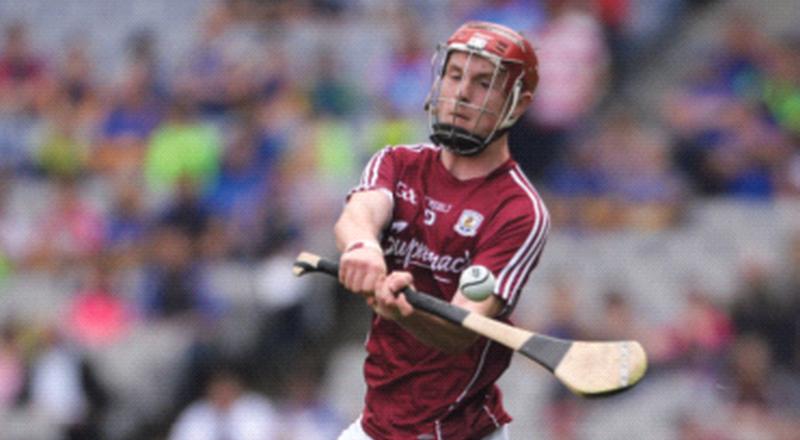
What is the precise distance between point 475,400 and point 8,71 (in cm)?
→ 898

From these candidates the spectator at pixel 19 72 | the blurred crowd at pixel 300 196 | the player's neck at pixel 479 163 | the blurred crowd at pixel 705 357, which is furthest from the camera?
the spectator at pixel 19 72

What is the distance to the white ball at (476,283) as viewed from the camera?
14.6 feet

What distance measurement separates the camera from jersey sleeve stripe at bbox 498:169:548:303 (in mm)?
4641

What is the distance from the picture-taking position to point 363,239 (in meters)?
4.52

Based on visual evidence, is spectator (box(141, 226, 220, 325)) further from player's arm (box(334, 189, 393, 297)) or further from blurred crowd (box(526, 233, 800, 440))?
player's arm (box(334, 189, 393, 297))

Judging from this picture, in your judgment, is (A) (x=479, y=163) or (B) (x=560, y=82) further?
(B) (x=560, y=82)

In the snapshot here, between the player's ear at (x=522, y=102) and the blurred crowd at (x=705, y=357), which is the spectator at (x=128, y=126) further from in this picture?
the player's ear at (x=522, y=102)

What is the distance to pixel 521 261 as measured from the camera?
471 cm

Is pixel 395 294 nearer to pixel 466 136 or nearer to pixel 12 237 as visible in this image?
pixel 466 136

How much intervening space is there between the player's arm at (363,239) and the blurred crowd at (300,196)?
180 inches

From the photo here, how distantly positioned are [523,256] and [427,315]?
1.52 feet

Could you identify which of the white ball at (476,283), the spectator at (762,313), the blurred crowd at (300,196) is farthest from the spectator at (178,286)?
the white ball at (476,283)

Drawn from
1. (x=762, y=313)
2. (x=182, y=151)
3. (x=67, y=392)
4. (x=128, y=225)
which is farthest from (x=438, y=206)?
(x=182, y=151)

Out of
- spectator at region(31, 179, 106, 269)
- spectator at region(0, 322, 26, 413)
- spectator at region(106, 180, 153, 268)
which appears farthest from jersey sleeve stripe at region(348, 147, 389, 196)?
spectator at region(31, 179, 106, 269)
